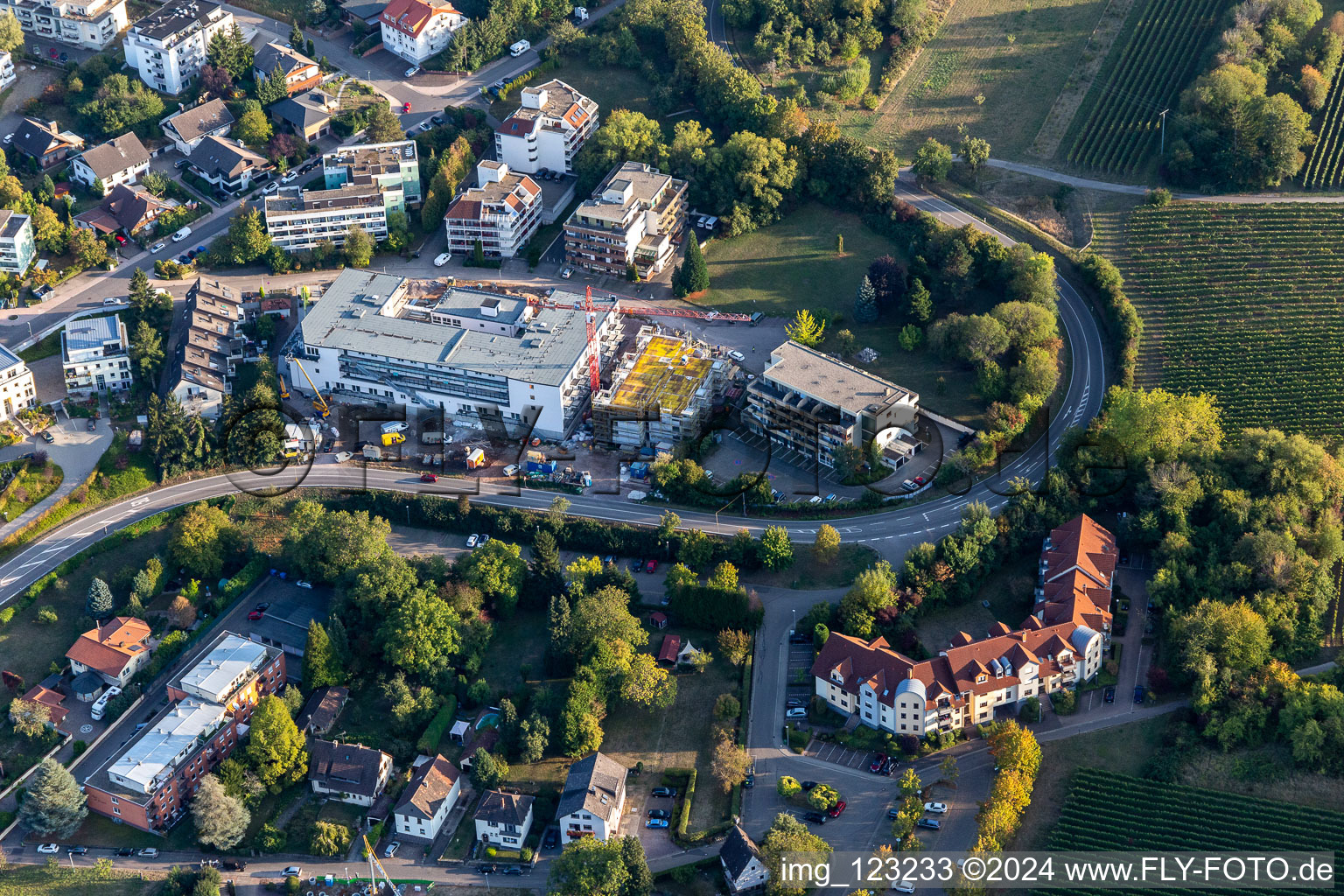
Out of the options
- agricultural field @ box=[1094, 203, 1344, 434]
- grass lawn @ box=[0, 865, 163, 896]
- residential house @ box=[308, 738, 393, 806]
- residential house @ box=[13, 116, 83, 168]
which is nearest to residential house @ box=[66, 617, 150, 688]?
grass lawn @ box=[0, 865, 163, 896]

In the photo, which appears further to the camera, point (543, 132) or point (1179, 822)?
point (543, 132)

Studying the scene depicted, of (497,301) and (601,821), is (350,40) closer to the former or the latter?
(497,301)

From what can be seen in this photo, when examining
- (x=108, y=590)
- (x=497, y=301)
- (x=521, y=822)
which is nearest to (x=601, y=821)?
(x=521, y=822)

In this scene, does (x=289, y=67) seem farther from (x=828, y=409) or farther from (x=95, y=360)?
(x=828, y=409)

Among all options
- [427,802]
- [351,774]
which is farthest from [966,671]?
[351,774]

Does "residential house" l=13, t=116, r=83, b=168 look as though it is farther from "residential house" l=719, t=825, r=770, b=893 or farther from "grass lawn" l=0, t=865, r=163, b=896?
"residential house" l=719, t=825, r=770, b=893

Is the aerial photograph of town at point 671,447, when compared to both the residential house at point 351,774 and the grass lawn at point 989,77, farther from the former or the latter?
the grass lawn at point 989,77

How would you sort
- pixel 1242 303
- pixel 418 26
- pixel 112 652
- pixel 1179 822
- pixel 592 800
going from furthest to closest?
pixel 418 26, pixel 1242 303, pixel 112 652, pixel 592 800, pixel 1179 822

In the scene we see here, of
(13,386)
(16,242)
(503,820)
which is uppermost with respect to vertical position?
(16,242)
